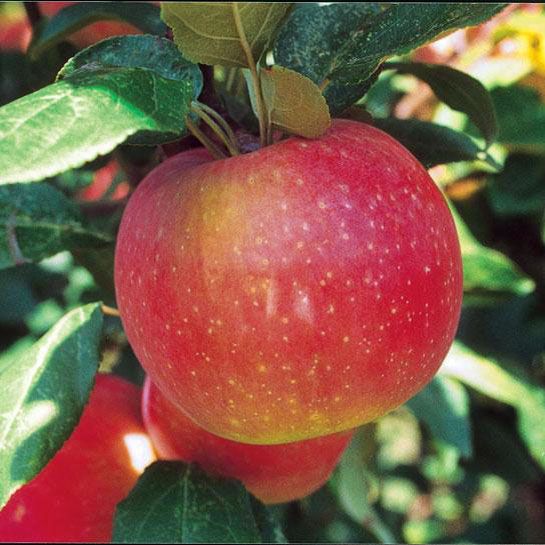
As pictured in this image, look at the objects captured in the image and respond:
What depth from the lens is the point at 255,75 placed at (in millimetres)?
552

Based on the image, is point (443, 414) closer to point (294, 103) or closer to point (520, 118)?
point (520, 118)

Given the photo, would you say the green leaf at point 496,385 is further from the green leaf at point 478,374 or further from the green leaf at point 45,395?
the green leaf at point 45,395

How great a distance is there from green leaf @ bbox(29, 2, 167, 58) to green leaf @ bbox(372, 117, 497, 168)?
0.75ft

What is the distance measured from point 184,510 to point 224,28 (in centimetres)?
38

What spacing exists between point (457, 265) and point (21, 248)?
390 mm

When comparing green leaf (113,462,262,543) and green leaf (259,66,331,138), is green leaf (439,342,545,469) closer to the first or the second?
green leaf (113,462,262,543)

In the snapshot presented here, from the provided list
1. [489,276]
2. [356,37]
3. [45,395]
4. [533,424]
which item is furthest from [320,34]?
[533,424]

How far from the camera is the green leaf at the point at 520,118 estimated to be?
1.17 m

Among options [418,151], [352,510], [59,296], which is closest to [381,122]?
[418,151]

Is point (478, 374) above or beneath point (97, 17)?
beneath

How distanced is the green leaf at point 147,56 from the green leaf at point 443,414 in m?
0.63

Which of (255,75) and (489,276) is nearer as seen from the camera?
(255,75)

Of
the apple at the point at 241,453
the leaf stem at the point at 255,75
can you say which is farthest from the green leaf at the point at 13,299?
the leaf stem at the point at 255,75

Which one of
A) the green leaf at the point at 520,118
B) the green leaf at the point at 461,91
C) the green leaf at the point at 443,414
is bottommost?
the green leaf at the point at 443,414
